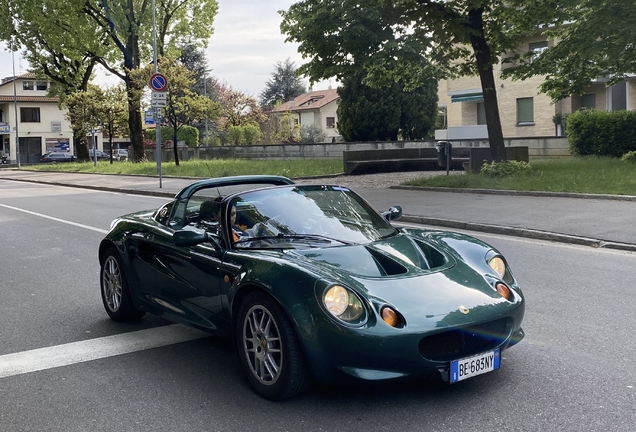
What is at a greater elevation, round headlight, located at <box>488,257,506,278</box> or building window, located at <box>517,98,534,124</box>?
building window, located at <box>517,98,534,124</box>

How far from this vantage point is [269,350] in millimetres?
4102

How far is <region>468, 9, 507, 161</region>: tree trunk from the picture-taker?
2034 cm

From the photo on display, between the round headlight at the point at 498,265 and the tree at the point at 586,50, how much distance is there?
53.6ft

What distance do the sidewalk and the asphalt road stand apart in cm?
298

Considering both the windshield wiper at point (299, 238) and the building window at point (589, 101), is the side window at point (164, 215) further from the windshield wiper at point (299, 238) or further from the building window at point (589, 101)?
the building window at point (589, 101)

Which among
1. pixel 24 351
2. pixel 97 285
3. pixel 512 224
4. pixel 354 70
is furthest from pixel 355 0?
pixel 24 351

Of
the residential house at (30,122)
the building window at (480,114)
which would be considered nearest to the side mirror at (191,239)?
the building window at (480,114)

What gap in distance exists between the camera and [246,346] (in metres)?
4.29

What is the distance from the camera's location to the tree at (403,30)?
19562mm

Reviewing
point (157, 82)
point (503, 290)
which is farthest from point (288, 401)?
point (157, 82)

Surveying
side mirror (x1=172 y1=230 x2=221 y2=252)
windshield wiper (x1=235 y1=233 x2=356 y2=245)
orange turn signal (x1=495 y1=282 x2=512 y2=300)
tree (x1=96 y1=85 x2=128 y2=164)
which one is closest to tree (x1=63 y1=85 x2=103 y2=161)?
tree (x1=96 y1=85 x2=128 y2=164)

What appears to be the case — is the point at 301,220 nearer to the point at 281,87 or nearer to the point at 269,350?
the point at 269,350

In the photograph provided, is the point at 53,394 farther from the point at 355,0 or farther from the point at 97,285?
the point at 355,0

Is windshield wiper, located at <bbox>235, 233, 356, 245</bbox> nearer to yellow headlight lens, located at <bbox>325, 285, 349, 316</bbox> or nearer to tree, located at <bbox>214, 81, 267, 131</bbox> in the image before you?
yellow headlight lens, located at <bbox>325, 285, 349, 316</bbox>
